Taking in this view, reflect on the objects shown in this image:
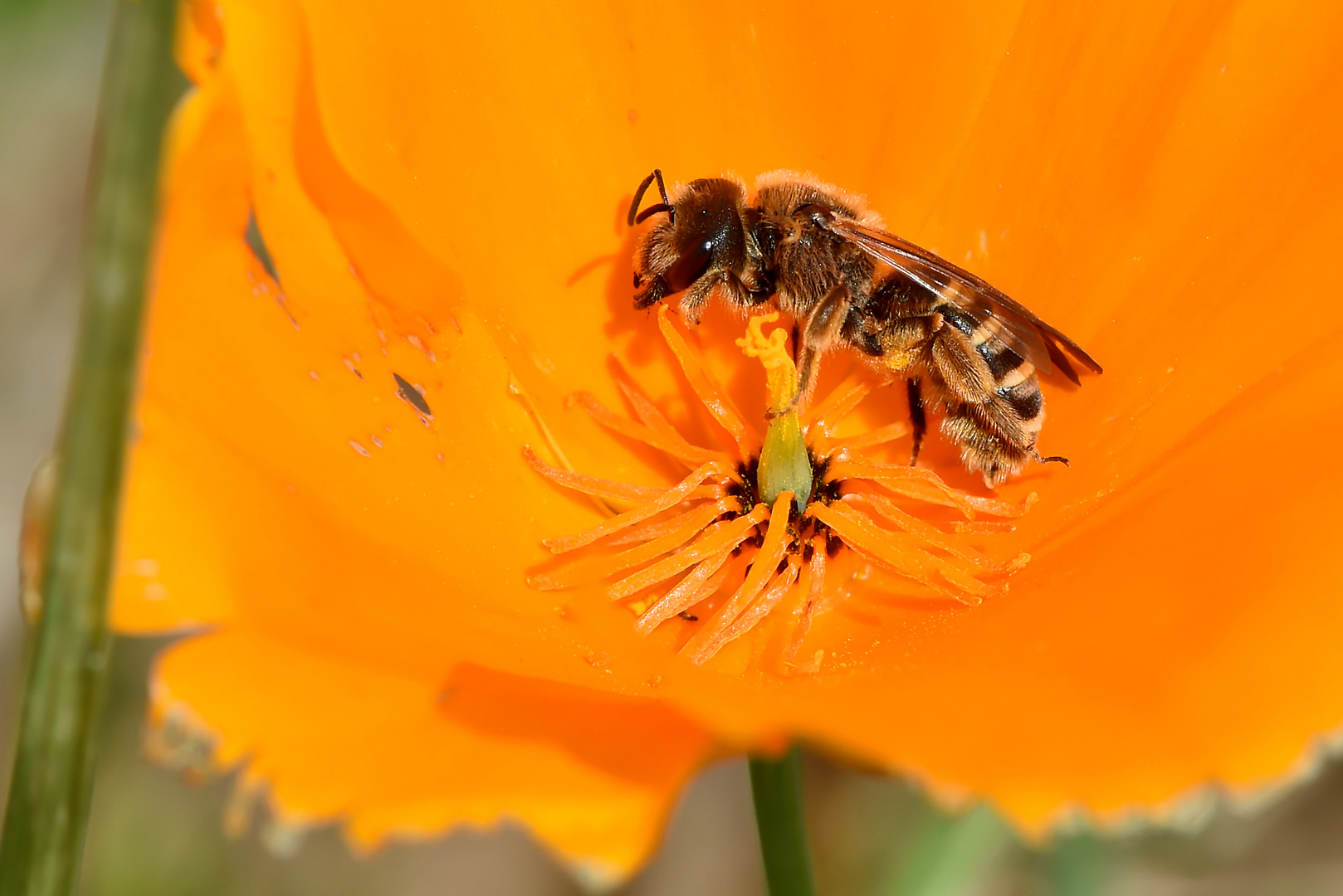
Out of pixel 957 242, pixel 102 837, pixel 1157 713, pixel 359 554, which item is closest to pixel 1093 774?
pixel 1157 713

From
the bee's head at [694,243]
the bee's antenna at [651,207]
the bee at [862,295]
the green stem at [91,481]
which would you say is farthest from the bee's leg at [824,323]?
the green stem at [91,481]

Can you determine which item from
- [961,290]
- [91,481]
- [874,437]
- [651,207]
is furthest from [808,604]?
[91,481]

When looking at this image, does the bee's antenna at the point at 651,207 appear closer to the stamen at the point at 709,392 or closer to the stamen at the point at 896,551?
the stamen at the point at 709,392

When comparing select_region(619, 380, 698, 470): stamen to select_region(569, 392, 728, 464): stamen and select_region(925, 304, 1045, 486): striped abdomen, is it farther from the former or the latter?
select_region(925, 304, 1045, 486): striped abdomen

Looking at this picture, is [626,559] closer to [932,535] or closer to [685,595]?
[685,595]

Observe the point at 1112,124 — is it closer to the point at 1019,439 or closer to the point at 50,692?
the point at 1019,439
